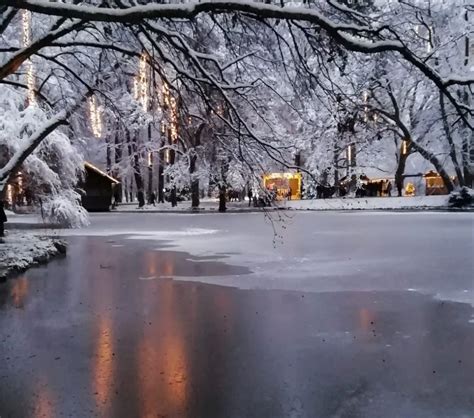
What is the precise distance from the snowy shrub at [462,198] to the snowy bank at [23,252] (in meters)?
28.0

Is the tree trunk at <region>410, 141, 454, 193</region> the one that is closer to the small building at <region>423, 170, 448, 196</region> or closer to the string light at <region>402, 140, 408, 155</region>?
the string light at <region>402, 140, 408, 155</region>

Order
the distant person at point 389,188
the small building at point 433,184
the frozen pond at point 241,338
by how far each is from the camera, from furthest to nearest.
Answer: the distant person at point 389,188, the small building at point 433,184, the frozen pond at point 241,338

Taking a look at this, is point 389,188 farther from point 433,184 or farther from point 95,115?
point 95,115

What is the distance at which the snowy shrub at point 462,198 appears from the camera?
35438 millimetres

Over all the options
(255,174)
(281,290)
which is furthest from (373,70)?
(281,290)

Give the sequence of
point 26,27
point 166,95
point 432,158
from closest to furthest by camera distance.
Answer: point 166,95, point 26,27, point 432,158

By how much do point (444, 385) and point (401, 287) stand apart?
4922 mm

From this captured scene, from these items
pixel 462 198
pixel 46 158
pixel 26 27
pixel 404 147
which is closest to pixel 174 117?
pixel 26 27

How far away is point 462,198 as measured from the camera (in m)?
35.6

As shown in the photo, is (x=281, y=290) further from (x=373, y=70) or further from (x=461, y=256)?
(x=461, y=256)

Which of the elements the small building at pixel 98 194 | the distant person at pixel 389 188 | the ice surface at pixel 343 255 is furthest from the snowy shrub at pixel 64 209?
the distant person at pixel 389 188

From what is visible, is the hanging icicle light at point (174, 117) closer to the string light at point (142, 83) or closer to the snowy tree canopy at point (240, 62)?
the snowy tree canopy at point (240, 62)

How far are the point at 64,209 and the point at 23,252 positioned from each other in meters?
7.31

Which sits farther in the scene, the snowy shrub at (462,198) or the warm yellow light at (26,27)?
the snowy shrub at (462,198)
